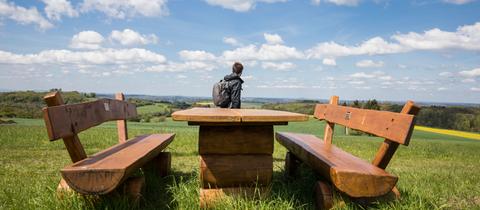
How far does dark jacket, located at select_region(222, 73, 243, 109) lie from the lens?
19.8ft

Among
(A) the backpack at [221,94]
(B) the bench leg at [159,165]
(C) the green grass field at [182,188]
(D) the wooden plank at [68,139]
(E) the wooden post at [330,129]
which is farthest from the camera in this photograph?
(A) the backpack at [221,94]

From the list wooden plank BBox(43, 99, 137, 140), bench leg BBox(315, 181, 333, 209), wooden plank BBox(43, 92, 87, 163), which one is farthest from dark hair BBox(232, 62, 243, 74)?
wooden plank BBox(43, 92, 87, 163)

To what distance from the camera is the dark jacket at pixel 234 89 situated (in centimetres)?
604

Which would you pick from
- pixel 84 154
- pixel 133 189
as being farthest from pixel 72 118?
pixel 133 189

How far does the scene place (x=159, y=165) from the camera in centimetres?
517

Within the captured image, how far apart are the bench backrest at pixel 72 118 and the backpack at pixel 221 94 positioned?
6.43ft

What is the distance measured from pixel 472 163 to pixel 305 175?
6.26 metres

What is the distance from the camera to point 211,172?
374cm

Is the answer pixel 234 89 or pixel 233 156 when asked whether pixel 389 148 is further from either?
pixel 234 89

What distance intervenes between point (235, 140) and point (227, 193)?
539 millimetres

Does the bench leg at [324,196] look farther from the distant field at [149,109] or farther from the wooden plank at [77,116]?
the distant field at [149,109]

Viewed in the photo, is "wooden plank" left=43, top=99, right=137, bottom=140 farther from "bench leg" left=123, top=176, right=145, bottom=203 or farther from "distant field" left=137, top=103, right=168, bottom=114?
"distant field" left=137, top=103, right=168, bottom=114

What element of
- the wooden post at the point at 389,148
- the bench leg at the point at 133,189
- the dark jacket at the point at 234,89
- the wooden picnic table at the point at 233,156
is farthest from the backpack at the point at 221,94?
the wooden post at the point at 389,148

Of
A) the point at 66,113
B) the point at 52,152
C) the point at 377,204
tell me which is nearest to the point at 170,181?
the point at 66,113
